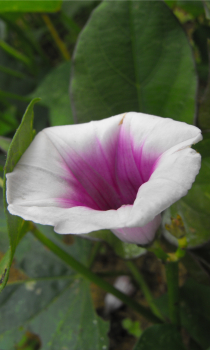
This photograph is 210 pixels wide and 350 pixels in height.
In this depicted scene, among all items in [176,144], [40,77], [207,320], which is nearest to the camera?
[176,144]

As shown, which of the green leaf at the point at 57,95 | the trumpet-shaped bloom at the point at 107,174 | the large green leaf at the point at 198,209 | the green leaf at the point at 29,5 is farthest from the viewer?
the green leaf at the point at 57,95

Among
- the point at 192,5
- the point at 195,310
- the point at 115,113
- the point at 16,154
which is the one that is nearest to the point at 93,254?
the point at 195,310

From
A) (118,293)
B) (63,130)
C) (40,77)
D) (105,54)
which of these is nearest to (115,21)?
(105,54)

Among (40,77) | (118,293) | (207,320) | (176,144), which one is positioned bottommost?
(207,320)

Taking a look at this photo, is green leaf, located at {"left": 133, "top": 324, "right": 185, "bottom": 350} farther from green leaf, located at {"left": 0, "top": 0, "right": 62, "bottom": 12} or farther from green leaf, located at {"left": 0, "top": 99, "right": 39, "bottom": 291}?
green leaf, located at {"left": 0, "top": 0, "right": 62, "bottom": 12}

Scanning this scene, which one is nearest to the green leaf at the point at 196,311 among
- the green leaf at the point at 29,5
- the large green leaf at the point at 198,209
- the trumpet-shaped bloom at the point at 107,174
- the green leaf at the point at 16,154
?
the large green leaf at the point at 198,209

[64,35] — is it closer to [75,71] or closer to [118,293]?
[75,71]

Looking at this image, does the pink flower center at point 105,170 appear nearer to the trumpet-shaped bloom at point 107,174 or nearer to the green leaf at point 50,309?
the trumpet-shaped bloom at point 107,174
